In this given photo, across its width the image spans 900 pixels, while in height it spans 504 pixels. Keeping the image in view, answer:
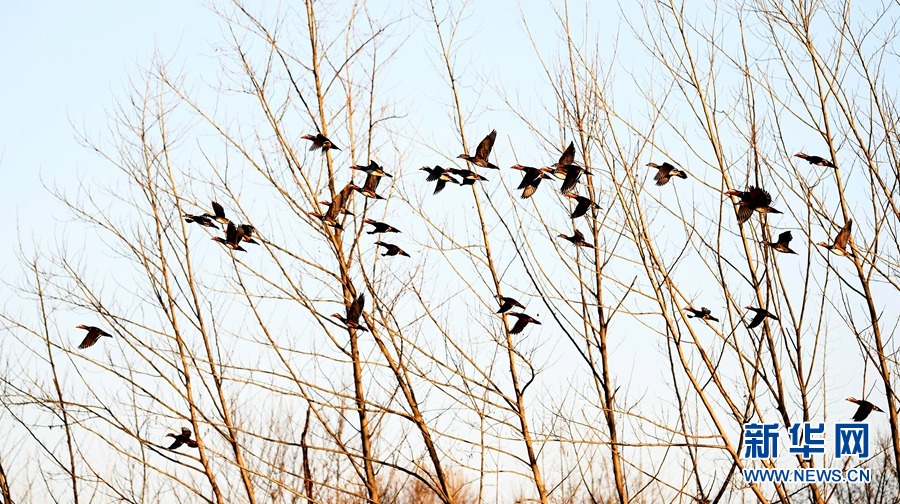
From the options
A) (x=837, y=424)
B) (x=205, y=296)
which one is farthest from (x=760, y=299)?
(x=205, y=296)

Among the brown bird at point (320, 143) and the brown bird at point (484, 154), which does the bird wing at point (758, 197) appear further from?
the brown bird at point (320, 143)

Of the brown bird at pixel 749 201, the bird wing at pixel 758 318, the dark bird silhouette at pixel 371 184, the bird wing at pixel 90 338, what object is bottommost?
the bird wing at pixel 90 338

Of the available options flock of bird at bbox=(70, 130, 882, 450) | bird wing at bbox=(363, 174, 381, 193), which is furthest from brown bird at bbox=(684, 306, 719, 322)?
bird wing at bbox=(363, 174, 381, 193)

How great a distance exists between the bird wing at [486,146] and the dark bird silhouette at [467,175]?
0.30 feet

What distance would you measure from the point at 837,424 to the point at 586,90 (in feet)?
6.41

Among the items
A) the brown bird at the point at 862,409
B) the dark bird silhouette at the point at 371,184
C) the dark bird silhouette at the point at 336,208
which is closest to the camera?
the brown bird at the point at 862,409

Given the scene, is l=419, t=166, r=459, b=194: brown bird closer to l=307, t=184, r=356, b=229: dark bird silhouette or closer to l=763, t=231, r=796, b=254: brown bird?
l=307, t=184, r=356, b=229: dark bird silhouette

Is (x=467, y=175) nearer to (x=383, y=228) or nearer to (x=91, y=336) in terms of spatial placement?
(x=383, y=228)

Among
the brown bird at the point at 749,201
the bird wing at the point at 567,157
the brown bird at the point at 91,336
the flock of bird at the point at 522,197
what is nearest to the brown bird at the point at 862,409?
the flock of bird at the point at 522,197

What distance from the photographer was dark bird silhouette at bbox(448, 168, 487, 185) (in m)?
4.08

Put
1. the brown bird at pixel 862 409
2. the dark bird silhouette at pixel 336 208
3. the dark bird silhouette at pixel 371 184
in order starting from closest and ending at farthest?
the brown bird at pixel 862 409 → the dark bird silhouette at pixel 336 208 → the dark bird silhouette at pixel 371 184

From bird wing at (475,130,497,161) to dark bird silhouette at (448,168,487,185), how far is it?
91mm

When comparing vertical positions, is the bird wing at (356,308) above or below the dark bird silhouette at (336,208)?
below

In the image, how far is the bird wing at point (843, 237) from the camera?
345 centimetres
